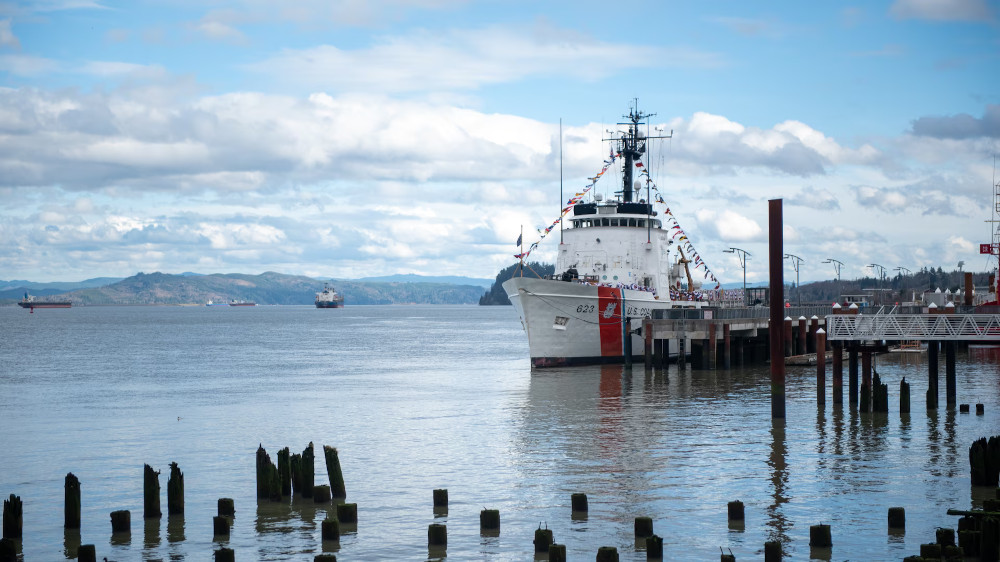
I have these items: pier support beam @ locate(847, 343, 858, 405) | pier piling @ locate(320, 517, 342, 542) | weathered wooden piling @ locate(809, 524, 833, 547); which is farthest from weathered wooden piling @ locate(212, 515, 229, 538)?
pier support beam @ locate(847, 343, 858, 405)

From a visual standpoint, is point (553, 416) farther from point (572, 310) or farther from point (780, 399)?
point (572, 310)

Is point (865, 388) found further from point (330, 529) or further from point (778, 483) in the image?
point (330, 529)

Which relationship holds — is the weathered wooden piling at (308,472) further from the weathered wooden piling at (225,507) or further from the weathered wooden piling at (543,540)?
the weathered wooden piling at (543,540)

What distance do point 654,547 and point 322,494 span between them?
7.83 metres

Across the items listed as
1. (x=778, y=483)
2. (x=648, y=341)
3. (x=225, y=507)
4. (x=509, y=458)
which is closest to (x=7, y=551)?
(x=225, y=507)

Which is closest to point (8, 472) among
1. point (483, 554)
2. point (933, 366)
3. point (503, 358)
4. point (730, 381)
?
point (483, 554)

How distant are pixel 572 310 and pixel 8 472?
107 ft

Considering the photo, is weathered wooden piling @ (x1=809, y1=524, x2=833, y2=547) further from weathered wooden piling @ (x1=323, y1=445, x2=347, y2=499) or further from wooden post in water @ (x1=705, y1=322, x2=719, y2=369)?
wooden post in water @ (x1=705, y1=322, x2=719, y2=369)

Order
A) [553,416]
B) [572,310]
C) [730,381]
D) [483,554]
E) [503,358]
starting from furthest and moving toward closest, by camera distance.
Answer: [503,358] → [572,310] → [730,381] → [553,416] → [483,554]

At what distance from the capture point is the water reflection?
19.2 metres

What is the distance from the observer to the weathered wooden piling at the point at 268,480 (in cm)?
2188

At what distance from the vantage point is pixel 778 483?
23.5 m

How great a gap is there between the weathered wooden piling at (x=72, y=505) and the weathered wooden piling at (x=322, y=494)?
4627 millimetres

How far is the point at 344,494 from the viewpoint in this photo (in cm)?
2191
